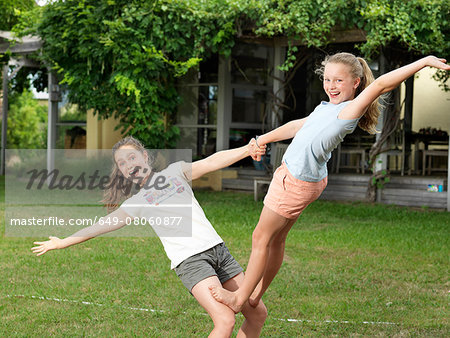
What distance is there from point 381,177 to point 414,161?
230 centimetres

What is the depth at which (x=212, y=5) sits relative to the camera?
Result: 9.52m

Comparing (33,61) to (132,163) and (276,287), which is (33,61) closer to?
(276,287)

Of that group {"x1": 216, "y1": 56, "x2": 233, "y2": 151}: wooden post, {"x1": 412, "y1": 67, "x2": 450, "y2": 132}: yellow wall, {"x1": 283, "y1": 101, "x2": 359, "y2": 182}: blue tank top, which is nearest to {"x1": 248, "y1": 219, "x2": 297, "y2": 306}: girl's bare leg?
{"x1": 283, "y1": 101, "x2": 359, "y2": 182}: blue tank top

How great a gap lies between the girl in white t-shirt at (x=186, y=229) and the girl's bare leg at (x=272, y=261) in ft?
0.31

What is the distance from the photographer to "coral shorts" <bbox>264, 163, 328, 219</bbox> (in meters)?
2.50

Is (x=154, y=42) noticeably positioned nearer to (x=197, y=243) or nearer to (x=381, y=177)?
(x=381, y=177)

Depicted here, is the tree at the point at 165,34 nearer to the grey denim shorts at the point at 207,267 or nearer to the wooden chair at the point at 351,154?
the wooden chair at the point at 351,154

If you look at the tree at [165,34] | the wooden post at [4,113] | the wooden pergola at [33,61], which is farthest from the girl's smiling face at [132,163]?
the wooden post at [4,113]

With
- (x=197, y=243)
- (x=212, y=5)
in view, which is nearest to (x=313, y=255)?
(x=197, y=243)

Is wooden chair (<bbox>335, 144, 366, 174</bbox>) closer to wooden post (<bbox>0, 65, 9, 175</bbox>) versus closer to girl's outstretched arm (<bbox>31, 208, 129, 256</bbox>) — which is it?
girl's outstretched arm (<bbox>31, 208, 129, 256</bbox>)

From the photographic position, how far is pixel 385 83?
87.4 inches

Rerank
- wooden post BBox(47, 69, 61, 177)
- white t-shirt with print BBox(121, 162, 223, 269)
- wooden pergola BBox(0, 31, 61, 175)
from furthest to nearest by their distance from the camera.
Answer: wooden post BBox(47, 69, 61, 177)
wooden pergola BBox(0, 31, 61, 175)
white t-shirt with print BBox(121, 162, 223, 269)

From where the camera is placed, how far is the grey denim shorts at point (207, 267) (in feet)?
9.00

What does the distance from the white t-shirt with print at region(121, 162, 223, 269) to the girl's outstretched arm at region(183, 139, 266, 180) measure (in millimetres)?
60
